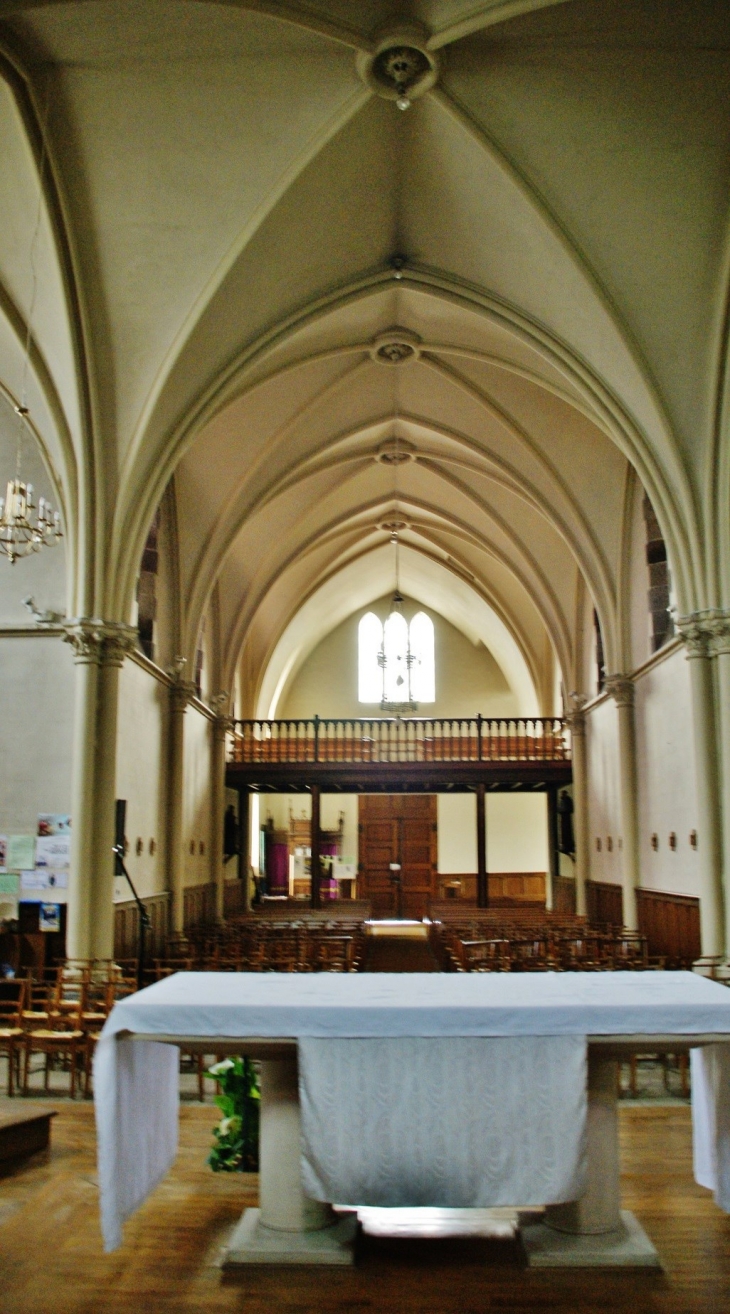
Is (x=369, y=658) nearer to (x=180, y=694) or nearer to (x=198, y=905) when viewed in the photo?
(x=198, y=905)

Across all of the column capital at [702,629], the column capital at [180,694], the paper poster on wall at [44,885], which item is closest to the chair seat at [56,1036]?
the paper poster on wall at [44,885]

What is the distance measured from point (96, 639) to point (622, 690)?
8780 mm

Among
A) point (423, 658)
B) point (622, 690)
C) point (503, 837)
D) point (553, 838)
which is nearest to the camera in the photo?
point (622, 690)

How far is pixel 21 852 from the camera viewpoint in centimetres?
1345

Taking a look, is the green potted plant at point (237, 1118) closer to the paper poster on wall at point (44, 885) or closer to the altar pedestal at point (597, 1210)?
the altar pedestal at point (597, 1210)

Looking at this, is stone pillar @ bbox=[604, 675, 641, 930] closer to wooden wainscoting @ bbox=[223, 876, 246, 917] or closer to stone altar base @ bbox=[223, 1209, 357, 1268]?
wooden wainscoting @ bbox=[223, 876, 246, 917]

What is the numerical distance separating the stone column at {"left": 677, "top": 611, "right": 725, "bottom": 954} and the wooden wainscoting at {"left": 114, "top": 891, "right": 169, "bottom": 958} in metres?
7.18

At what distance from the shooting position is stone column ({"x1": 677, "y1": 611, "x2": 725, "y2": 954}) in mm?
11954

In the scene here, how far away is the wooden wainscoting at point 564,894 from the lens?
22.9 metres

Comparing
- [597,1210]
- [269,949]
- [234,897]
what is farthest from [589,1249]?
[234,897]

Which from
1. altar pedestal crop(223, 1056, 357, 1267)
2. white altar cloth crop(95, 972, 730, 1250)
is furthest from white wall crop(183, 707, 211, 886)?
white altar cloth crop(95, 972, 730, 1250)

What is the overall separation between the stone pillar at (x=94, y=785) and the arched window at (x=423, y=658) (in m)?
17.8

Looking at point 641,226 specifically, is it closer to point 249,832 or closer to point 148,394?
point 148,394

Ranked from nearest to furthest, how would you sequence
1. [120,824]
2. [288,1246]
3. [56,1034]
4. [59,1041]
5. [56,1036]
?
[288,1246], [59,1041], [56,1036], [56,1034], [120,824]
